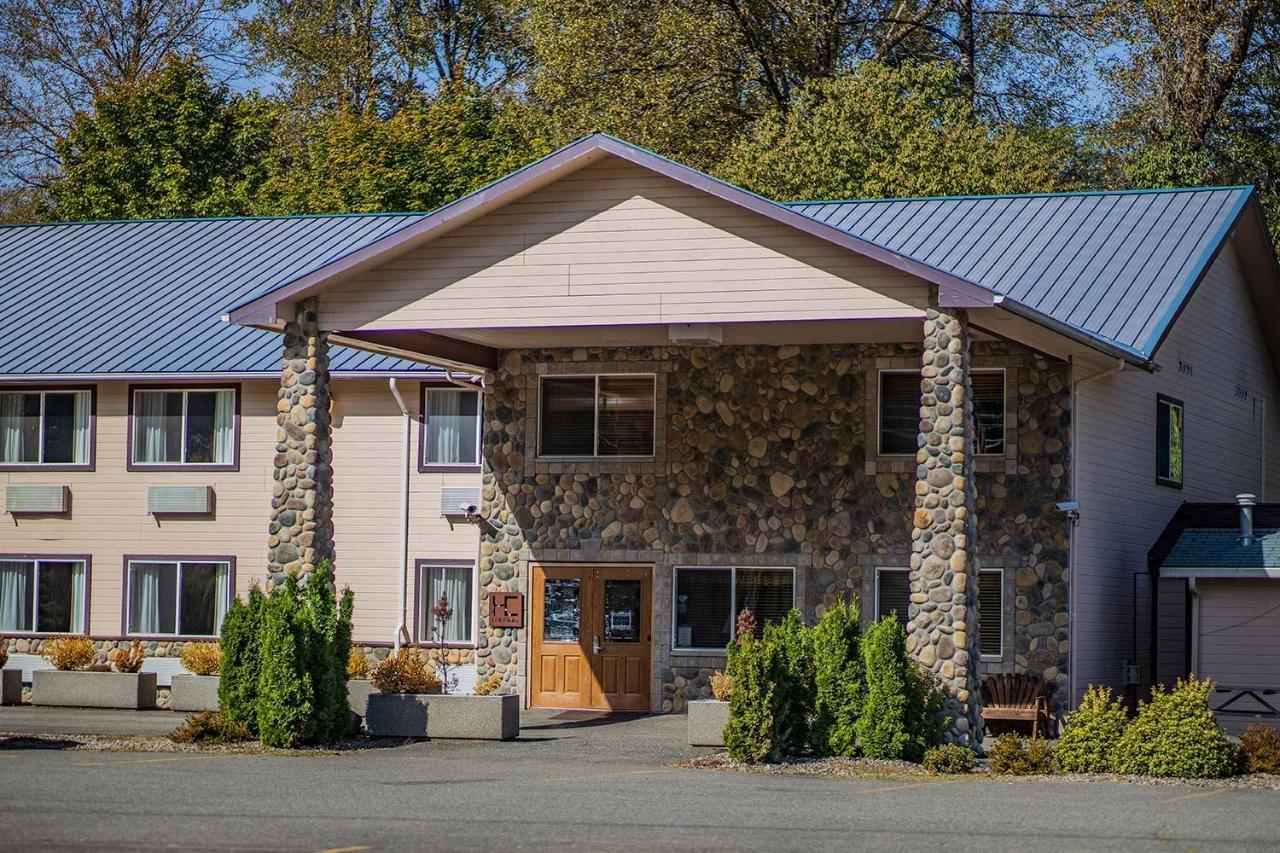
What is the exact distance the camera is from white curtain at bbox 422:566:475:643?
2848 centimetres

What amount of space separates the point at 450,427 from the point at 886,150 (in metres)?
14.8

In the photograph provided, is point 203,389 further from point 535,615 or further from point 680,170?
point 680,170

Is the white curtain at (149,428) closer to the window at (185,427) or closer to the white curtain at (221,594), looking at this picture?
the window at (185,427)

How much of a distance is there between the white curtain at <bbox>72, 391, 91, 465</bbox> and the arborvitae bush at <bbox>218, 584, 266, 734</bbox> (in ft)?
37.0

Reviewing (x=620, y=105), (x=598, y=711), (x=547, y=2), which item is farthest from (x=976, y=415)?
(x=547, y=2)

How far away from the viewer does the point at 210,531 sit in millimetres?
29578

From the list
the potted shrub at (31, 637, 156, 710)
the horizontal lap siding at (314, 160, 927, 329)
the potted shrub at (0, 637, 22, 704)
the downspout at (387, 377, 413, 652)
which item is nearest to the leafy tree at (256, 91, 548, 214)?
the downspout at (387, 377, 413, 652)

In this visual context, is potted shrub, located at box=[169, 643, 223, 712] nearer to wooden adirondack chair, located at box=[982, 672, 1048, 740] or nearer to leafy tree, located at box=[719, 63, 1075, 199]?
wooden adirondack chair, located at box=[982, 672, 1048, 740]

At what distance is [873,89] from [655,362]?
15729 millimetres

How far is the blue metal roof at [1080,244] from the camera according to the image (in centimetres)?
2452

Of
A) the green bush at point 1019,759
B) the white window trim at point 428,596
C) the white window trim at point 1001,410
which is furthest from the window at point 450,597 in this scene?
the green bush at point 1019,759

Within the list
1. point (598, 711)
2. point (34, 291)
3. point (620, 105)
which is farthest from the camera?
point (620, 105)

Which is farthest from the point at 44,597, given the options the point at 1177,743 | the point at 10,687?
the point at 1177,743

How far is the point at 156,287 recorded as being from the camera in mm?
32906
